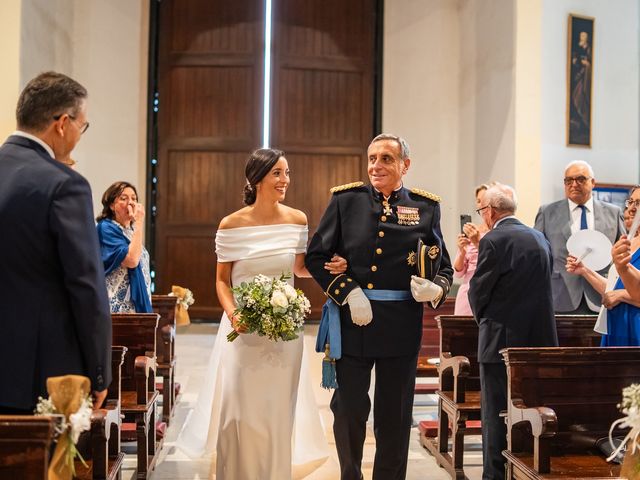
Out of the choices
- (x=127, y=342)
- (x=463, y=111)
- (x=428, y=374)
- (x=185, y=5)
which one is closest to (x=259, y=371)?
(x=127, y=342)

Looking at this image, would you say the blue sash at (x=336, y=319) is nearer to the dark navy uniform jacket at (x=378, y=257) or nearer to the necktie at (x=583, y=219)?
the dark navy uniform jacket at (x=378, y=257)

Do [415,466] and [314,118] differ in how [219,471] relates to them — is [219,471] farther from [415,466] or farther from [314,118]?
[314,118]

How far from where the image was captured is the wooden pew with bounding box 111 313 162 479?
→ 13.0ft

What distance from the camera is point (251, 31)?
1058 cm

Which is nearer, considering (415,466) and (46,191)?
(46,191)

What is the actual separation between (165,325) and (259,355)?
8.05 ft

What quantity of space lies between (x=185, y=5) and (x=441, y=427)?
8.34 meters

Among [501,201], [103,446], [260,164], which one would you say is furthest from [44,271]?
[501,201]

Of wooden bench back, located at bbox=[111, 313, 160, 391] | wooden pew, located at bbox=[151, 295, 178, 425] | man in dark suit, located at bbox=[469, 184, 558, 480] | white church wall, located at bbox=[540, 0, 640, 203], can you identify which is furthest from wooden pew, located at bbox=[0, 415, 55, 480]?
white church wall, located at bbox=[540, 0, 640, 203]

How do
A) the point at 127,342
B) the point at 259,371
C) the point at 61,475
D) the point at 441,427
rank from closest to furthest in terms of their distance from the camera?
the point at 61,475 → the point at 259,371 → the point at 127,342 → the point at 441,427

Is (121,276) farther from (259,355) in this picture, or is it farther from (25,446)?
(25,446)

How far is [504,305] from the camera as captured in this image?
12.0ft

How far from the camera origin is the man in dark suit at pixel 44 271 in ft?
6.76

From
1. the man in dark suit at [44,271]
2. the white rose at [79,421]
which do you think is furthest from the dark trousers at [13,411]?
the white rose at [79,421]
